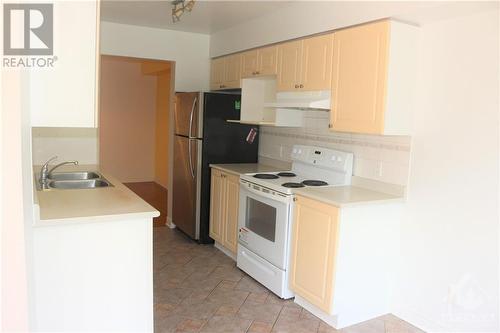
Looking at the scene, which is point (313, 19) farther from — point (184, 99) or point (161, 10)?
point (184, 99)

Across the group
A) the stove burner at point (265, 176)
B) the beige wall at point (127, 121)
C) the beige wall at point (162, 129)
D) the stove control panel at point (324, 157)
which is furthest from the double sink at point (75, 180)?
the beige wall at point (127, 121)

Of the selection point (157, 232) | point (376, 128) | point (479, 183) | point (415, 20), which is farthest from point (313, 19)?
point (157, 232)

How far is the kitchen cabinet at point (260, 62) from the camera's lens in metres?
4.05

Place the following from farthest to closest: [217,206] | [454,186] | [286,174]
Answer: [217,206]
[286,174]
[454,186]

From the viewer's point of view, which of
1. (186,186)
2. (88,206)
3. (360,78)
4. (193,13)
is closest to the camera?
(88,206)

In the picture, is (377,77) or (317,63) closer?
(377,77)

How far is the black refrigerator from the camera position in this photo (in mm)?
4578

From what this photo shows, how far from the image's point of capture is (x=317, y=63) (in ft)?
11.3

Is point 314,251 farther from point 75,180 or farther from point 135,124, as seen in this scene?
point 135,124

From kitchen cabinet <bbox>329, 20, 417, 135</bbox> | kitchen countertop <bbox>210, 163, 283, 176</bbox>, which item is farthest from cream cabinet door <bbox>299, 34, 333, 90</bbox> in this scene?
kitchen countertop <bbox>210, 163, 283, 176</bbox>

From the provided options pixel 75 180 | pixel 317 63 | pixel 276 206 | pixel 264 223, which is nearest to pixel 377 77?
pixel 317 63

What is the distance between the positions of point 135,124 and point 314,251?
601 centimetres

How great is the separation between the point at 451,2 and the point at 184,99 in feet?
9.86

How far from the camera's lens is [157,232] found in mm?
5180
